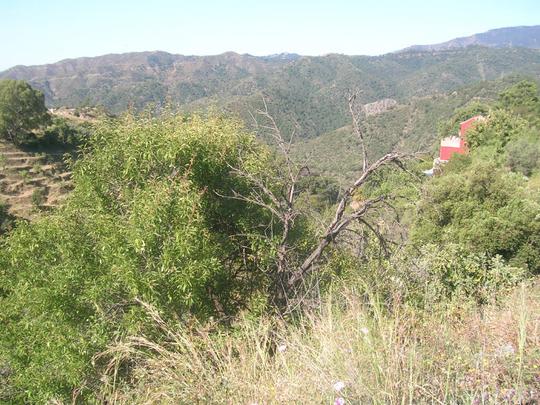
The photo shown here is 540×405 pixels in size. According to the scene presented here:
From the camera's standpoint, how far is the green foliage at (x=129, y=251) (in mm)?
5352

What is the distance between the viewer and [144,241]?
5285 mm

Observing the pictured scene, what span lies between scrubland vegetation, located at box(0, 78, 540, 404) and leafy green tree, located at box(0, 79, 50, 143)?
157 feet

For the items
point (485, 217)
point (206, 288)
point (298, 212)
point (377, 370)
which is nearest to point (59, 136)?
point (485, 217)

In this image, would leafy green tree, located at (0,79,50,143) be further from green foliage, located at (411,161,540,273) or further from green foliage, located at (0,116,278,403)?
green foliage, located at (0,116,278,403)

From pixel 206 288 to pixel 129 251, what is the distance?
1679mm

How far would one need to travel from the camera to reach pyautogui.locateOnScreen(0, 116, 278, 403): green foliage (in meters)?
5.35

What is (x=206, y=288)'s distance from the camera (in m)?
6.69

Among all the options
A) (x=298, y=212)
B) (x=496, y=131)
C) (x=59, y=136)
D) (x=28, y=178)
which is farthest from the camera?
(x=59, y=136)

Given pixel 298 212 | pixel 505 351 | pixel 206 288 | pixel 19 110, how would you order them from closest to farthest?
pixel 505 351 → pixel 298 212 → pixel 206 288 → pixel 19 110

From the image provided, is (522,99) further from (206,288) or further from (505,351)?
(505,351)

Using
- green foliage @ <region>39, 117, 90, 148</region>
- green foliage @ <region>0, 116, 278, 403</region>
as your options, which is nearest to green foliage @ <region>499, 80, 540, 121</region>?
green foliage @ <region>0, 116, 278, 403</region>

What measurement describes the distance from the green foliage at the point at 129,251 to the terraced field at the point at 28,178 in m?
35.0

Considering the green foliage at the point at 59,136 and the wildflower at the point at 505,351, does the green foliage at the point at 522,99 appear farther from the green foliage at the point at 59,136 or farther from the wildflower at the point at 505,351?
the green foliage at the point at 59,136

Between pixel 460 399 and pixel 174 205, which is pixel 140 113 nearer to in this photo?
pixel 174 205
